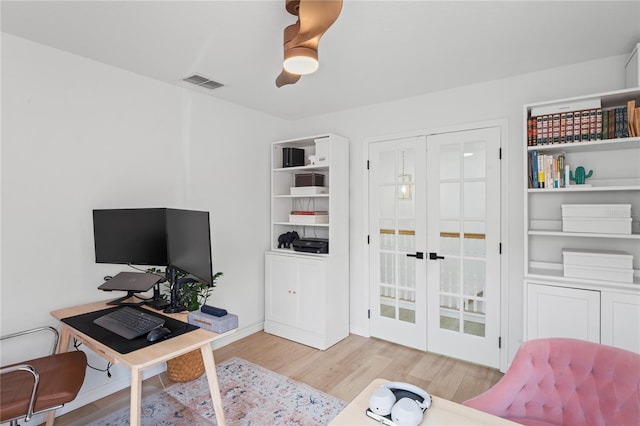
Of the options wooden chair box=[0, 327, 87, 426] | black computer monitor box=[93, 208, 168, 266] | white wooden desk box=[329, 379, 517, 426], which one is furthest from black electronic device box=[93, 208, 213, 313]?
white wooden desk box=[329, 379, 517, 426]

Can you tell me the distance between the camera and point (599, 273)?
2229 millimetres

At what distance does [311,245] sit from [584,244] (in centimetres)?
234

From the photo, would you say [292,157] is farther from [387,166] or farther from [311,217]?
[387,166]

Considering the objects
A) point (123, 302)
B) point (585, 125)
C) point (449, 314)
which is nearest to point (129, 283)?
point (123, 302)

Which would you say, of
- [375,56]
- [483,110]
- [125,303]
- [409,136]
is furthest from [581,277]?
[125,303]

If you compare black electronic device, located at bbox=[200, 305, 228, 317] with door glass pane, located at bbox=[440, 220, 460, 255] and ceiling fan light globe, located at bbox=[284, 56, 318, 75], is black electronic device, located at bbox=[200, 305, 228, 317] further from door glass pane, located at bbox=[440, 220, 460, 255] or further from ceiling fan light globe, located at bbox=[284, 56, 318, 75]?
door glass pane, located at bbox=[440, 220, 460, 255]

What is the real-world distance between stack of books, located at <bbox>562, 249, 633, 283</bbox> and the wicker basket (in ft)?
9.41

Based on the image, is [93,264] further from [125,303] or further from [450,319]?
[450,319]

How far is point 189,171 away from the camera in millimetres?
3113

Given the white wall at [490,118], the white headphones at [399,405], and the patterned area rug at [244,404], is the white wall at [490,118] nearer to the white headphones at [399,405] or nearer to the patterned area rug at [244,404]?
the patterned area rug at [244,404]

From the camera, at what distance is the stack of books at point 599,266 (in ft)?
7.07

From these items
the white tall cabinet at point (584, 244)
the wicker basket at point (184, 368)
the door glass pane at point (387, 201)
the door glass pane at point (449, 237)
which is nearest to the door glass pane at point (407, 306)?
the door glass pane at point (449, 237)

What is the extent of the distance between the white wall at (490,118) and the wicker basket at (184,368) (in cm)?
171

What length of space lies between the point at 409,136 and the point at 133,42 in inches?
95.2
